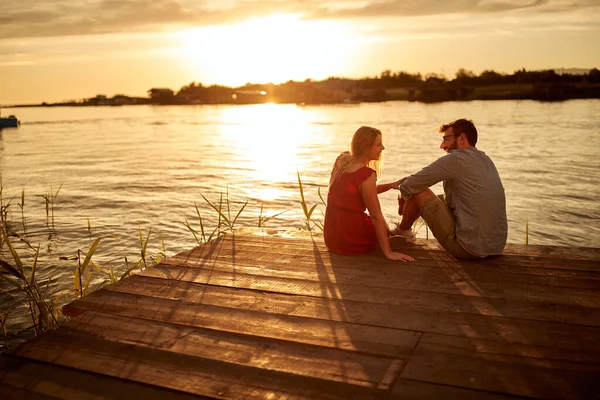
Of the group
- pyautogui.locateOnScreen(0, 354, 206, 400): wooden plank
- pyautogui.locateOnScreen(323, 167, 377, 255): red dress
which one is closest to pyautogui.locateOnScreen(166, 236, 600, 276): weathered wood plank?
pyautogui.locateOnScreen(323, 167, 377, 255): red dress

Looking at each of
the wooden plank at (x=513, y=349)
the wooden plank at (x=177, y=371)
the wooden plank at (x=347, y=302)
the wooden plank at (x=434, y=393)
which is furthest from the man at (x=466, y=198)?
the wooden plank at (x=177, y=371)

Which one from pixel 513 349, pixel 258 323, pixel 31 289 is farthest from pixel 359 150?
pixel 31 289

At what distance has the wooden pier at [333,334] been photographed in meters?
2.62

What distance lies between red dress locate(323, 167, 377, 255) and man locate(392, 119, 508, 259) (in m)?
0.51

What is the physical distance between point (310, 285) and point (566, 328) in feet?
6.04

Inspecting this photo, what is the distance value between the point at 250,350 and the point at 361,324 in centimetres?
76

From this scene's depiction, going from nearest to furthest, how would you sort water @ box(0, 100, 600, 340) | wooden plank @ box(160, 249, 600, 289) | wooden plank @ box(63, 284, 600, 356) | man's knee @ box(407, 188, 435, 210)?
1. wooden plank @ box(63, 284, 600, 356)
2. wooden plank @ box(160, 249, 600, 289)
3. man's knee @ box(407, 188, 435, 210)
4. water @ box(0, 100, 600, 340)

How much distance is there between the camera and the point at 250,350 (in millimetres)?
3016

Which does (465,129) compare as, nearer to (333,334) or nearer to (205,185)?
(333,334)

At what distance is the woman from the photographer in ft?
15.6

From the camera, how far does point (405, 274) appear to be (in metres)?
4.34

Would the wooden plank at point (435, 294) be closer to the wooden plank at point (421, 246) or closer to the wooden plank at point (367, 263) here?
the wooden plank at point (367, 263)

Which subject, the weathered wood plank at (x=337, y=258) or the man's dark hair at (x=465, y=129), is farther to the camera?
the man's dark hair at (x=465, y=129)

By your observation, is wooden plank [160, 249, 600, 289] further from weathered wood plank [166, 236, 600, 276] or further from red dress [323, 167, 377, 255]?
red dress [323, 167, 377, 255]
